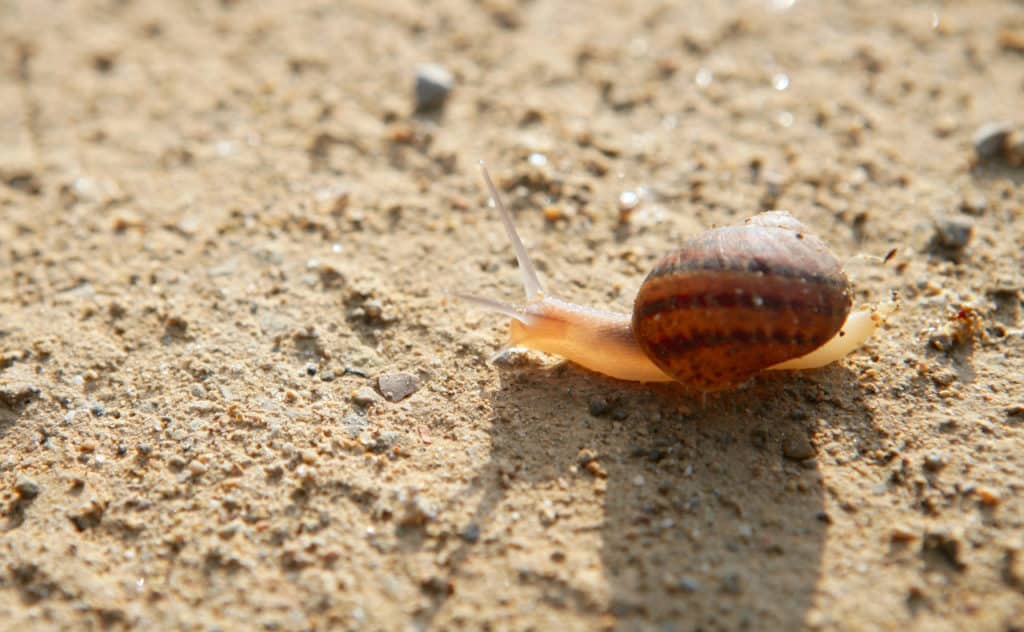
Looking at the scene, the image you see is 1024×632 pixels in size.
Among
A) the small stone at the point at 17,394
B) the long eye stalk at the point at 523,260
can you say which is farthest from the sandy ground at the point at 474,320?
the long eye stalk at the point at 523,260

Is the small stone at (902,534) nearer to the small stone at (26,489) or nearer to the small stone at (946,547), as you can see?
the small stone at (946,547)

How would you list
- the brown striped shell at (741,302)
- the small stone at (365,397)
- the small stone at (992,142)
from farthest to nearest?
the small stone at (992,142) → the small stone at (365,397) → the brown striped shell at (741,302)

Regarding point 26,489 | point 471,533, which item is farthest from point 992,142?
point 26,489

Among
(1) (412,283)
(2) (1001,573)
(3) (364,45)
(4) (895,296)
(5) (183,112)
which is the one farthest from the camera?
(3) (364,45)

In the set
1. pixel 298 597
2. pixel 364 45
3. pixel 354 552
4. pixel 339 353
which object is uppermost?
pixel 364 45

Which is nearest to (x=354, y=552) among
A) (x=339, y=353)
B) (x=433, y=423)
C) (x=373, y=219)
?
(x=433, y=423)

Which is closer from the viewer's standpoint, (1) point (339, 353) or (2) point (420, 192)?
(1) point (339, 353)

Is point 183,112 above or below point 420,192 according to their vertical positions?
below

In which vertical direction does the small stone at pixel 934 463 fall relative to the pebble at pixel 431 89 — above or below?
below

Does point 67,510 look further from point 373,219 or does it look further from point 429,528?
point 373,219
